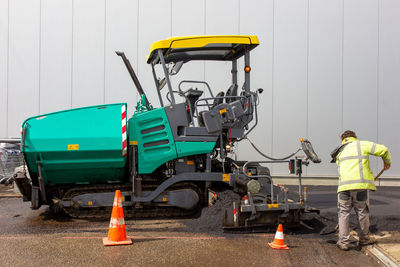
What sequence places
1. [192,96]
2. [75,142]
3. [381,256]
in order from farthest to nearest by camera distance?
[192,96] < [75,142] < [381,256]

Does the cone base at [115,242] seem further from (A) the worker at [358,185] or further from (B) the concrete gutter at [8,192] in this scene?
(B) the concrete gutter at [8,192]

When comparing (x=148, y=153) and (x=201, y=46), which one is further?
(x=148, y=153)

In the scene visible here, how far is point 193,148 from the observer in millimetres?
6047

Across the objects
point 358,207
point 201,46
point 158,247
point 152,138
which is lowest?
point 158,247

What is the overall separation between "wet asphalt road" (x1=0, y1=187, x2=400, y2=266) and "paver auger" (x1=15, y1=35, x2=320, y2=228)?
42 cm

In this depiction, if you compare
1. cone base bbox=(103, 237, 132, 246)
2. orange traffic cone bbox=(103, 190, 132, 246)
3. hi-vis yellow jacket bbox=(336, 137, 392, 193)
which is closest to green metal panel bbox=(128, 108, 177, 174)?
orange traffic cone bbox=(103, 190, 132, 246)

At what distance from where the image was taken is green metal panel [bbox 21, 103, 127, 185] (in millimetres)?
5684

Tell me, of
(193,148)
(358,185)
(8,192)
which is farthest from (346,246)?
(8,192)

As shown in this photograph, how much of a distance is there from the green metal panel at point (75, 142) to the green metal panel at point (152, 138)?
0.28 m

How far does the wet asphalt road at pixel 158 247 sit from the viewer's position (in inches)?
155

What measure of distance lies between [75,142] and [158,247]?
2.37 meters

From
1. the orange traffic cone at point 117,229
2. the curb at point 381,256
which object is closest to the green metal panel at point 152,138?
the orange traffic cone at point 117,229

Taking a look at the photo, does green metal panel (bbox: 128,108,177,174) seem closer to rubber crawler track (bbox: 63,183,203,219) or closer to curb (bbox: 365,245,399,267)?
rubber crawler track (bbox: 63,183,203,219)

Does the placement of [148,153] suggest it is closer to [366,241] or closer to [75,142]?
[75,142]
